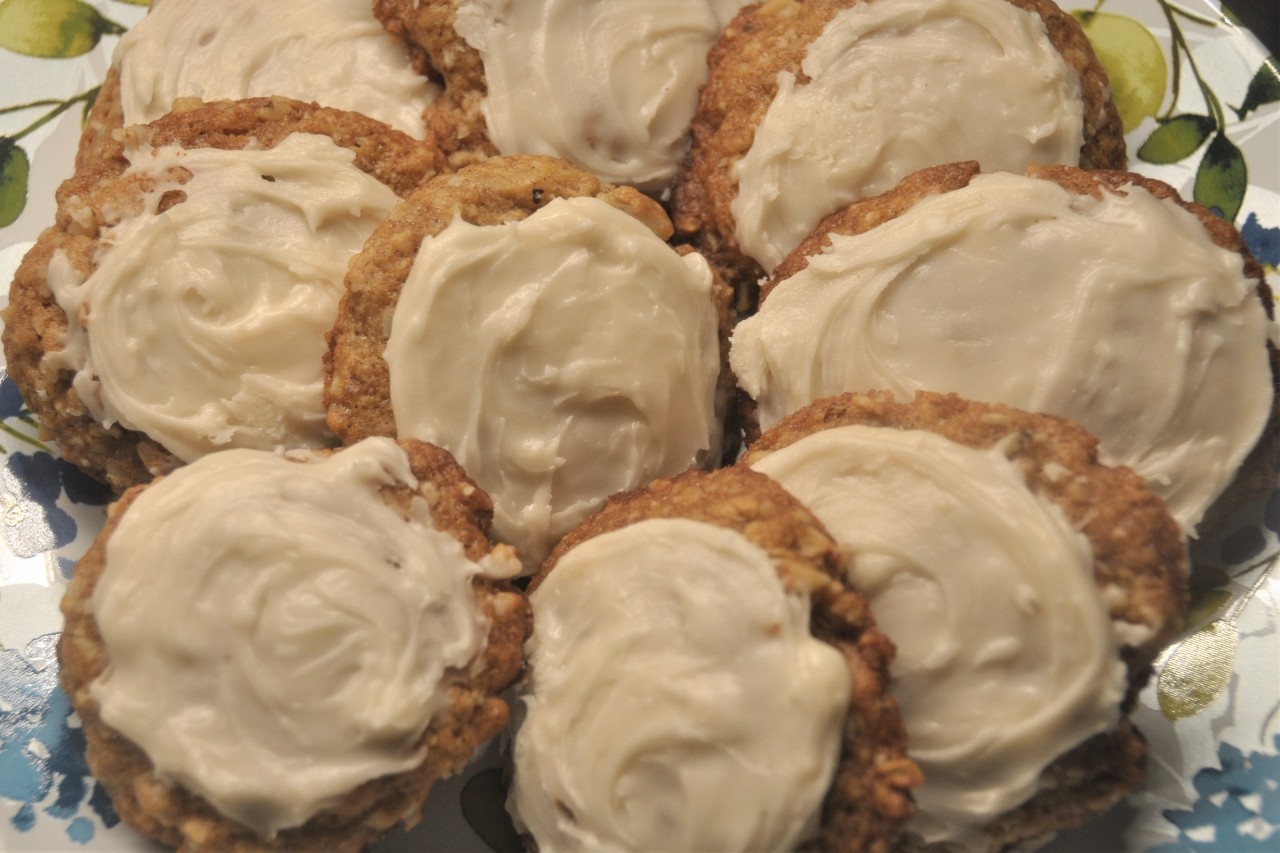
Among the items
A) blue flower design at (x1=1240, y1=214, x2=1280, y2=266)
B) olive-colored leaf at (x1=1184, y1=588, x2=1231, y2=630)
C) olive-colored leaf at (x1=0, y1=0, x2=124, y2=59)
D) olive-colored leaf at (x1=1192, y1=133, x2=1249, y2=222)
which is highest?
olive-colored leaf at (x1=0, y1=0, x2=124, y2=59)

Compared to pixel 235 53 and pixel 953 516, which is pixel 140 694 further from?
pixel 235 53

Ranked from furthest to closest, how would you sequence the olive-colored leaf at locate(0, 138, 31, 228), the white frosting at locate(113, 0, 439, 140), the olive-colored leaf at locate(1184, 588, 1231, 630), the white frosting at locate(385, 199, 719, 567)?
1. the olive-colored leaf at locate(0, 138, 31, 228)
2. the white frosting at locate(113, 0, 439, 140)
3. the olive-colored leaf at locate(1184, 588, 1231, 630)
4. the white frosting at locate(385, 199, 719, 567)

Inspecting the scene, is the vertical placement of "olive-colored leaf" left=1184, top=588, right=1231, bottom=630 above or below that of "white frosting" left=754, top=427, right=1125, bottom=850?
below

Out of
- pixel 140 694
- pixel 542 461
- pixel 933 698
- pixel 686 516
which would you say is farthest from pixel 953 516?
pixel 140 694

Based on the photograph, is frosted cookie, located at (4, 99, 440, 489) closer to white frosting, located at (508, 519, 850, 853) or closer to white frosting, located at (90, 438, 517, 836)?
white frosting, located at (90, 438, 517, 836)

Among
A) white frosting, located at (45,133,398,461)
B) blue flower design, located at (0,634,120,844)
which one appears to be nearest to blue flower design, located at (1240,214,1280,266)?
white frosting, located at (45,133,398,461)

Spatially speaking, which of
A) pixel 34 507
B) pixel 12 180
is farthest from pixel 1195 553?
pixel 12 180

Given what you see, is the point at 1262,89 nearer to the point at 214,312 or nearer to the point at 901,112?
the point at 901,112
